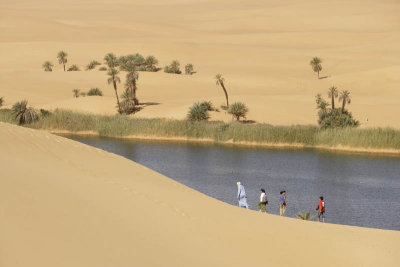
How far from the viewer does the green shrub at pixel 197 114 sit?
210 ft

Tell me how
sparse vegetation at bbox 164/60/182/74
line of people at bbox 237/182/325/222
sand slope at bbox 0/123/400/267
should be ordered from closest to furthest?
sand slope at bbox 0/123/400/267, line of people at bbox 237/182/325/222, sparse vegetation at bbox 164/60/182/74

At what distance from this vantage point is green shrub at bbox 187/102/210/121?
64.1 metres

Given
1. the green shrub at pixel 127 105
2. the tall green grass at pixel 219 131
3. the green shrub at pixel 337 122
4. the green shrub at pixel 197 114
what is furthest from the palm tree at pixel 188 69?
the green shrub at pixel 337 122

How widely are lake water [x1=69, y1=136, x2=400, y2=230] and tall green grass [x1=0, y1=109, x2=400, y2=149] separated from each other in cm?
203

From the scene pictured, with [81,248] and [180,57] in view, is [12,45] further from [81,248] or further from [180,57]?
[81,248]

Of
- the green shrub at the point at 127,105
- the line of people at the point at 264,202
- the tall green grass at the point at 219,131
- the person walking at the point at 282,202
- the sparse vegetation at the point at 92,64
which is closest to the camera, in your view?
the line of people at the point at 264,202

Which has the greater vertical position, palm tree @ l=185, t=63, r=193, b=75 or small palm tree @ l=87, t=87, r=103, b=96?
palm tree @ l=185, t=63, r=193, b=75

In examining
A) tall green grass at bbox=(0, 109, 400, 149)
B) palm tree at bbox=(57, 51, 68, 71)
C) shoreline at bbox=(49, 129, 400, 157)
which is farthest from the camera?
palm tree at bbox=(57, 51, 68, 71)

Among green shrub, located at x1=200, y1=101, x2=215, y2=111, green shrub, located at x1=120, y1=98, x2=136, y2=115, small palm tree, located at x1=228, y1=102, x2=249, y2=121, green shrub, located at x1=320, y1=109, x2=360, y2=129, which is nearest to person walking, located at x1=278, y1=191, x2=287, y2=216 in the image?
green shrub, located at x1=320, y1=109, x2=360, y2=129

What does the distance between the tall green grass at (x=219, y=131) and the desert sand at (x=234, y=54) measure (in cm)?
824

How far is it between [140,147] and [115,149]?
190 centimetres

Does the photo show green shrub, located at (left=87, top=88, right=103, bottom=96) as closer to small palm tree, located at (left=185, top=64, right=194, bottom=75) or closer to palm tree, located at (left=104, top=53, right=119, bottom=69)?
palm tree, located at (left=104, top=53, right=119, bottom=69)

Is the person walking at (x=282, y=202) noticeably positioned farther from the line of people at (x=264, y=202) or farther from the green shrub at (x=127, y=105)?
the green shrub at (x=127, y=105)

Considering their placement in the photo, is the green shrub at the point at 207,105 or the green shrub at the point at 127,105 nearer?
the green shrub at the point at 207,105
